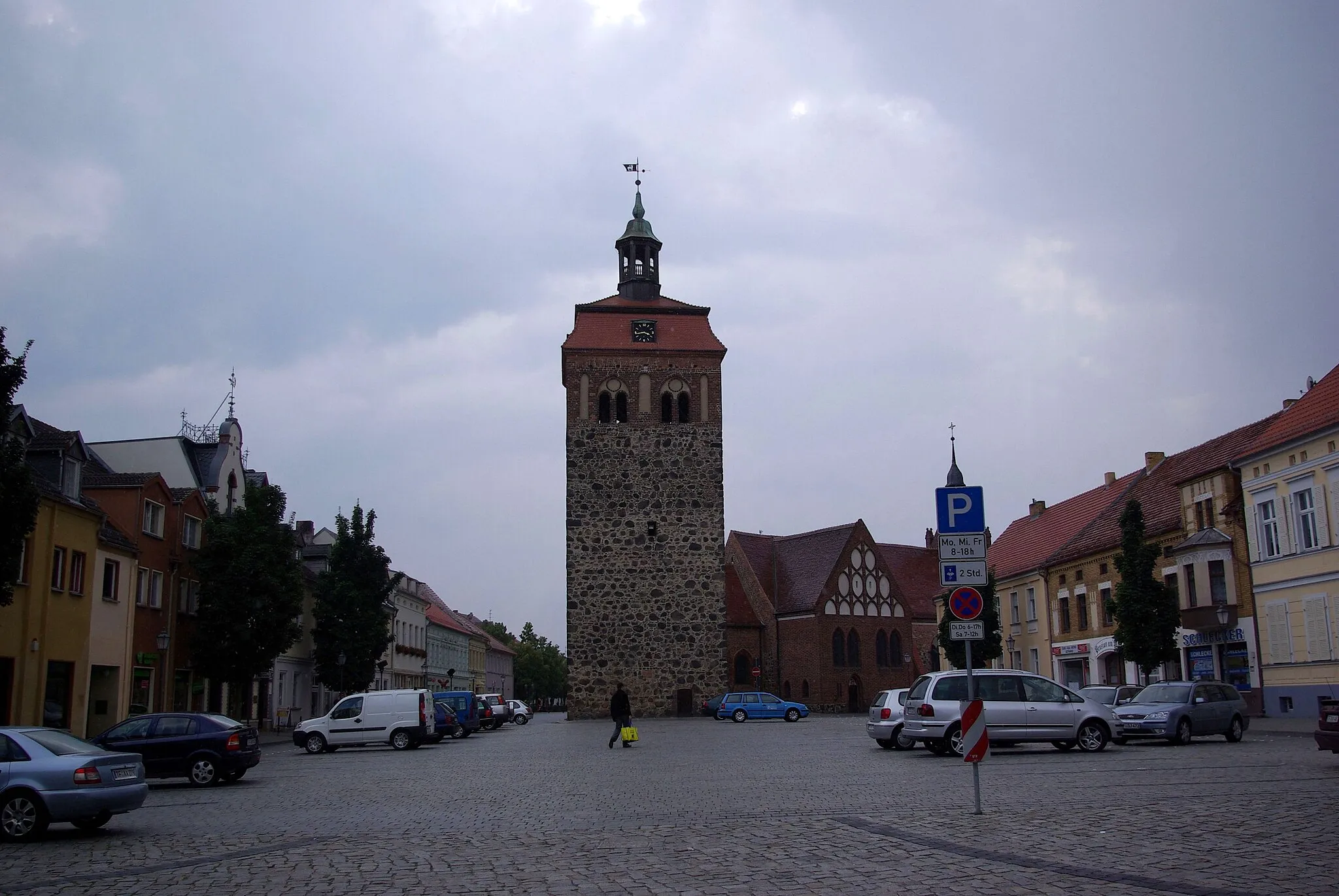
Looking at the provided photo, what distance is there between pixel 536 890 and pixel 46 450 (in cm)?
2573

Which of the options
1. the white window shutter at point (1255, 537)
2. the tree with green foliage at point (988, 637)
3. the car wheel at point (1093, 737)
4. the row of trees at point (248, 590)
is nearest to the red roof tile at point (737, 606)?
the tree with green foliage at point (988, 637)

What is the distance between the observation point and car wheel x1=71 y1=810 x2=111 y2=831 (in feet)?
44.2

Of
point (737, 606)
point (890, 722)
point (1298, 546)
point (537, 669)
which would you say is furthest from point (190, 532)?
point (537, 669)

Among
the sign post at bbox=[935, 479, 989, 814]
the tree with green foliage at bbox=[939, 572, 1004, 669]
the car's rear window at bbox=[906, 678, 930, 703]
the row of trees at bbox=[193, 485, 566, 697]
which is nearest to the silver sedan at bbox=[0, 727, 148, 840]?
the sign post at bbox=[935, 479, 989, 814]

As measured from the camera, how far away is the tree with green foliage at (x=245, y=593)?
1480 inches

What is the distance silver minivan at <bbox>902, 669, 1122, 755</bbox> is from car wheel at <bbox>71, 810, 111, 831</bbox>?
1482cm

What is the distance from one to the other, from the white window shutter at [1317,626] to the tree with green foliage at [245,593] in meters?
31.9

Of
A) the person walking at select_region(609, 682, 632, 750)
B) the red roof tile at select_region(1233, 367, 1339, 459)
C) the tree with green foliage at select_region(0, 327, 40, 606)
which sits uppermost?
the red roof tile at select_region(1233, 367, 1339, 459)

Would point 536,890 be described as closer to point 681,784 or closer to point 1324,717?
point 681,784

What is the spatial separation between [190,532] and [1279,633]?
116ft

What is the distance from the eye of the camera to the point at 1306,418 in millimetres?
34500

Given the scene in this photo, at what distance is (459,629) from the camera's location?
98.8 meters

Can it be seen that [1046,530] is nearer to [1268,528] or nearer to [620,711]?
[1268,528]

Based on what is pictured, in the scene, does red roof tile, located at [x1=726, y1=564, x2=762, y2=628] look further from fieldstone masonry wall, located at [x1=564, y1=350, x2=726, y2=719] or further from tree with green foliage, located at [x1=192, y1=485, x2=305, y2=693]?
tree with green foliage, located at [x1=192, y1=485, x2=305, y2=693]
